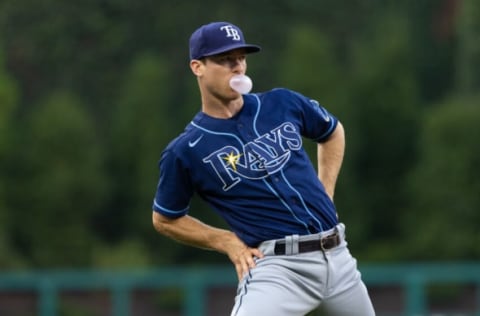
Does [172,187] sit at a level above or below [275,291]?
above

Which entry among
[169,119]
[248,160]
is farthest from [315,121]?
[169,119]

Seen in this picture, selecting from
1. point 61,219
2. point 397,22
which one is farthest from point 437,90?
point 61,219

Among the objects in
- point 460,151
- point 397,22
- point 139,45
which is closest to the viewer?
point 460,151

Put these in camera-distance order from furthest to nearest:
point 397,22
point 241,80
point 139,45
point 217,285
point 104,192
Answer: point 139,45, point 397,22, point 104,192, point 217,285, point 241,80

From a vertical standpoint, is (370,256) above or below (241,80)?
below

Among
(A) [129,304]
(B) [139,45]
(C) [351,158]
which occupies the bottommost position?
(A) [129,304]

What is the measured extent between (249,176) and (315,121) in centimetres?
63

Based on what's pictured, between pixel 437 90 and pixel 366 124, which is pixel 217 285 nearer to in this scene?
pixel 366 124

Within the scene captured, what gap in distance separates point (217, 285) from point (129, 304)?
1.60 m

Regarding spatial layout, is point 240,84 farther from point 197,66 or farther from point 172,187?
point 172,187

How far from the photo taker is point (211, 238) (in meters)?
7.70

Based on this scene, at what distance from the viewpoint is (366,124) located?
33.4 meters

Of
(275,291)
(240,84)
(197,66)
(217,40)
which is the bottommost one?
(275,291)

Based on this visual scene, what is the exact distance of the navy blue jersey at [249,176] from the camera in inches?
297
